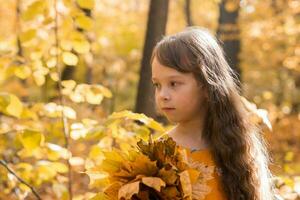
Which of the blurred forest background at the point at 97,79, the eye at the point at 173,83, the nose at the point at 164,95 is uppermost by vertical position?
the eye at the point at 173,83

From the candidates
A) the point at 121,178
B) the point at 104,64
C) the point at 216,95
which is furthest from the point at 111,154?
the point at 104,64

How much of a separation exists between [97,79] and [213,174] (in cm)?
1299

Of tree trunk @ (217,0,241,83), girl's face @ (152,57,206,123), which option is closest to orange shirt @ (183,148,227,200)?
girl's face @ (152,57,206,123)

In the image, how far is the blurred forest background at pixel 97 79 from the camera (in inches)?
111

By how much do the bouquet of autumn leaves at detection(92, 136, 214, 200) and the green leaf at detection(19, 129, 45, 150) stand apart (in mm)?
901

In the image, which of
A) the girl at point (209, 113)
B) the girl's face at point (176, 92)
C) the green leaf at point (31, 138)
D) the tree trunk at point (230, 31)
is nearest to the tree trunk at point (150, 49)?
the green leaf at point (31, 138)

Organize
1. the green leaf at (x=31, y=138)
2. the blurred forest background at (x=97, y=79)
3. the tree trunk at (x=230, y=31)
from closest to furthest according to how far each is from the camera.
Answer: the green leaf at (x=31, y=138)
the blurred forest background at (x=97, y=79)
the tree trunk at (x=230, y=31)

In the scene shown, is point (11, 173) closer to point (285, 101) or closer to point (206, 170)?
point (206, 170)

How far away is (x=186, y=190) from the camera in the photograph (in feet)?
5.46

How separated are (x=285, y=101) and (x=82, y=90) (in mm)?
12513

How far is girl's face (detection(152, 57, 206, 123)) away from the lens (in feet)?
6.50

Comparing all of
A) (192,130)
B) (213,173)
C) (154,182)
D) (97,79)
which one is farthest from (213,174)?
(97,79)

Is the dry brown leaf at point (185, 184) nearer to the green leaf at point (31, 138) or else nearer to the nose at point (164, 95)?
the nose at point (164, 95)

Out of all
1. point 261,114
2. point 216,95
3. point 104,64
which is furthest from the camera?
point 104,64
